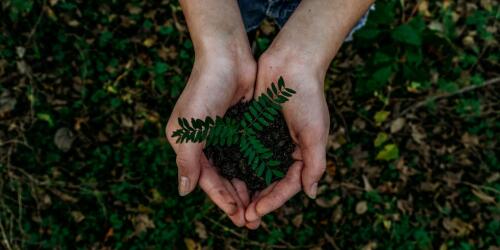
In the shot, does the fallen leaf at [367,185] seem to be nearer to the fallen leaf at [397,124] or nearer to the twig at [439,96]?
the fallen leaf at [397,124]

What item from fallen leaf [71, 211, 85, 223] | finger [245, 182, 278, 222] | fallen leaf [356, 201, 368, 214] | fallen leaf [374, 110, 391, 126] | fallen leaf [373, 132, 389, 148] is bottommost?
fallen leaf [356, 201, 368, 214]

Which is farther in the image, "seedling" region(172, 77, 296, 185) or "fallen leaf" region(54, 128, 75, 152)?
"fallen leaf" region(54, 128, 75, 152)

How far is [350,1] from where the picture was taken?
276 cm

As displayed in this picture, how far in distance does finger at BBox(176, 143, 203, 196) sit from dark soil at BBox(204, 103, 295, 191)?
26 centimetres

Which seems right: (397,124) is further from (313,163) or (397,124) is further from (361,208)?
(313,163)

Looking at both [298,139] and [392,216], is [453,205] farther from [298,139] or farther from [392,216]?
[298,139]

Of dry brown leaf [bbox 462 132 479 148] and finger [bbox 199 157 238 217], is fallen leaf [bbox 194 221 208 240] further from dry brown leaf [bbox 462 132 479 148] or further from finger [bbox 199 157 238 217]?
dry brown leaf [bbox 462 132 479 148]

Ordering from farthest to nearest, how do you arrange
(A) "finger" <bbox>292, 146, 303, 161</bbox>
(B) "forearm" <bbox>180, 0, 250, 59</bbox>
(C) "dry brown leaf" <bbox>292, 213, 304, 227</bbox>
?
(C) "dry brown leaf" <bbox>292, 213, 304, 227</bbox>, (A) "finger" <bbox>292, 146, 303, 161</bbox>, (B) "forearm" <bbox>180, 0, 250, 59</bbox>

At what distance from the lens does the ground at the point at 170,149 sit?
152 inches

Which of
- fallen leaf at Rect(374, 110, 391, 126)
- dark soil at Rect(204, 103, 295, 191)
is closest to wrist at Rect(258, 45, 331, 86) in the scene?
dark soil at Rect(204, 103, 295, 191)

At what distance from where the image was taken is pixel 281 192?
2.73 m

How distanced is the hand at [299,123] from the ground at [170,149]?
119 cm

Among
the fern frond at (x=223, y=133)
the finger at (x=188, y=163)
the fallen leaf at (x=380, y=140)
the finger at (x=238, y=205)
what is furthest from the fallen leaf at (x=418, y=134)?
the fern frond at (x=223, y=133)

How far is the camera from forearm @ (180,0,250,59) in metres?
2.72
